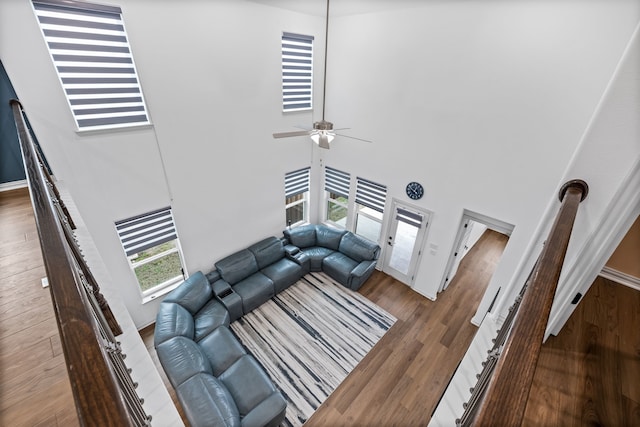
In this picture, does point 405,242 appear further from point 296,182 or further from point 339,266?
point 296,182

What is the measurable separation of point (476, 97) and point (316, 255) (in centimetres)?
446

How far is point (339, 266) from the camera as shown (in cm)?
618

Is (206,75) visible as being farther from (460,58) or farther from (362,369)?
(362,369)

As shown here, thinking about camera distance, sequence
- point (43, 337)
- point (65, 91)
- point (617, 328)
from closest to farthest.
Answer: point (43, 337), point (617, 328), point (65, 91)

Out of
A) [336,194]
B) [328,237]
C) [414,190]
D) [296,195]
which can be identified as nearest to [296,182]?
[296,195]

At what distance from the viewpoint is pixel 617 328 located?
118 inches

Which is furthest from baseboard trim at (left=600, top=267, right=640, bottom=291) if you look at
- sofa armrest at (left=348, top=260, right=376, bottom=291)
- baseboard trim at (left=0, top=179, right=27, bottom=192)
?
baseboard trim at (left=0, top=179, right=27, bottom=192)

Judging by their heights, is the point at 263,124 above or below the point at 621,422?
above

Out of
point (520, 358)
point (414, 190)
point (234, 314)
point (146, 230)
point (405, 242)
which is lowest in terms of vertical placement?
point (234, 314)

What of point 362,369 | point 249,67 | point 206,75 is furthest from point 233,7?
point 362,369

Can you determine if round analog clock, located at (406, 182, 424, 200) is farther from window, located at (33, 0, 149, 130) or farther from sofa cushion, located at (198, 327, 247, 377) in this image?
window, located at (33, 0, 149, 130)

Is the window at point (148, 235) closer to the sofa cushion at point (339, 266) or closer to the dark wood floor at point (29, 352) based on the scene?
the dark wood floor at point (29, 352)

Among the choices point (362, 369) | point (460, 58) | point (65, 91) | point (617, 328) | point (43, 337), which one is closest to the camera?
point (43, 337)

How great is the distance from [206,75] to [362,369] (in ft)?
18.4
